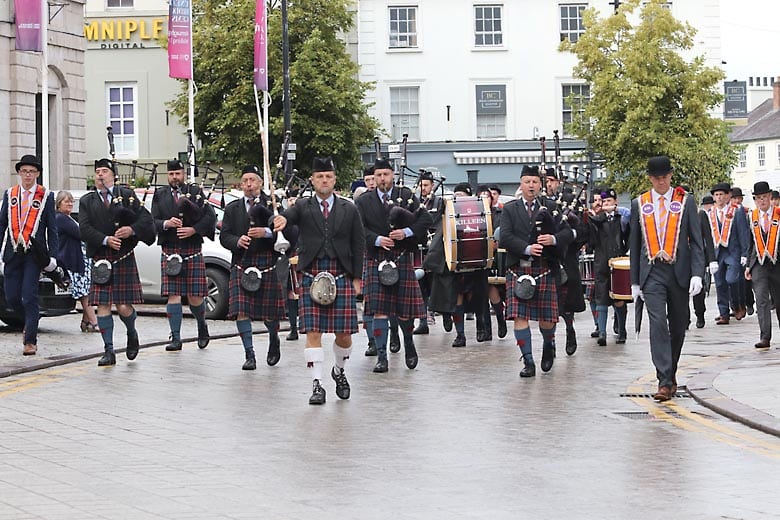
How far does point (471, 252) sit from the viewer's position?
17.2m

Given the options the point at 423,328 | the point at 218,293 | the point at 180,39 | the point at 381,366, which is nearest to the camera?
the point at 381,366

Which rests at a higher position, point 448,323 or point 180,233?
point 180,233

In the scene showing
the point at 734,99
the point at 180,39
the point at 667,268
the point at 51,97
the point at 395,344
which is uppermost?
the point at 734,99

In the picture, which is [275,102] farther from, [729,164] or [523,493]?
[523,493]

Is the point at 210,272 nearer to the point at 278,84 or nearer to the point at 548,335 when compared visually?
the point at 548,335

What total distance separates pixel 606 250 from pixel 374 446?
27.7 feet

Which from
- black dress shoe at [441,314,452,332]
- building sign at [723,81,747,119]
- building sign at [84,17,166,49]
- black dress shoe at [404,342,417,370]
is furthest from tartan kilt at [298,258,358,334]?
building sign at [723,81,747,119]

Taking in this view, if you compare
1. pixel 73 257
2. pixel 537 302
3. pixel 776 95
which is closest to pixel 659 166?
pixel 537 302

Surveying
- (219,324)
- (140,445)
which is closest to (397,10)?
(219,324)

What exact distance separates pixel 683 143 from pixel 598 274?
91.7ft

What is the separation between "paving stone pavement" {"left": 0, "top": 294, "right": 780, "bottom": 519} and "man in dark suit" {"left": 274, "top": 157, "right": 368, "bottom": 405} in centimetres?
47

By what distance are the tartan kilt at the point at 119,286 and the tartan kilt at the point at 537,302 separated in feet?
12.1

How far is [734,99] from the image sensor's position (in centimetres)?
6419

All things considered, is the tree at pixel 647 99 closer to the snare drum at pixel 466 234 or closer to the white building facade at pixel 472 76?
the white building facade at pixel 472 76
